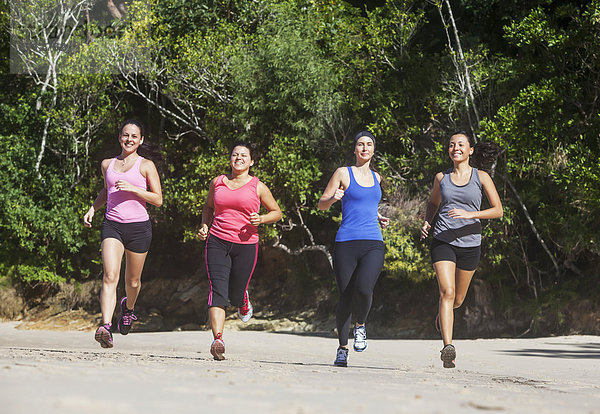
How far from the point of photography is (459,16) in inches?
789

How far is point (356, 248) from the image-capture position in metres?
7.59

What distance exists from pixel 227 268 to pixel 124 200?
1308mm

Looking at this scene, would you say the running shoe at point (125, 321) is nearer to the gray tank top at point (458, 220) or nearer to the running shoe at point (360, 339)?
the running shoe at point (360, 339)

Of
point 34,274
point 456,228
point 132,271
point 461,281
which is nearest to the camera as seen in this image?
point 456,228

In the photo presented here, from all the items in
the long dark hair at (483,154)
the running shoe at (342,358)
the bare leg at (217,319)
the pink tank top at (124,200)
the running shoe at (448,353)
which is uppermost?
the long dark hair at (483,154)

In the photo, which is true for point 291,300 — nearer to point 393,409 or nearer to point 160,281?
point 160,281

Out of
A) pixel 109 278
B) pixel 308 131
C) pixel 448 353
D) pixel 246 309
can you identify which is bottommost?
pixel 448 353

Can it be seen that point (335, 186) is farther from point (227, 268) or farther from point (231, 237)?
point (227, 268)

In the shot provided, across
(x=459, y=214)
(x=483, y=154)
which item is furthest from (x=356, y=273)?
(x=483, y=154)

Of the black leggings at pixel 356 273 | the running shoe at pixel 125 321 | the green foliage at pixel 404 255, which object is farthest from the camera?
the green foliage at pixel 404 255

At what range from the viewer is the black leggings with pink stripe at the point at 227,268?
25.6 feet

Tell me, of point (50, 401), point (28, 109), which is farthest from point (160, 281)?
point (50, 401)

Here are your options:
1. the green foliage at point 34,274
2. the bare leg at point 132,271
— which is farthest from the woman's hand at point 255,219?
the green foliage at point 34,274

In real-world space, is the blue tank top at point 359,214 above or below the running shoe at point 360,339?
above
